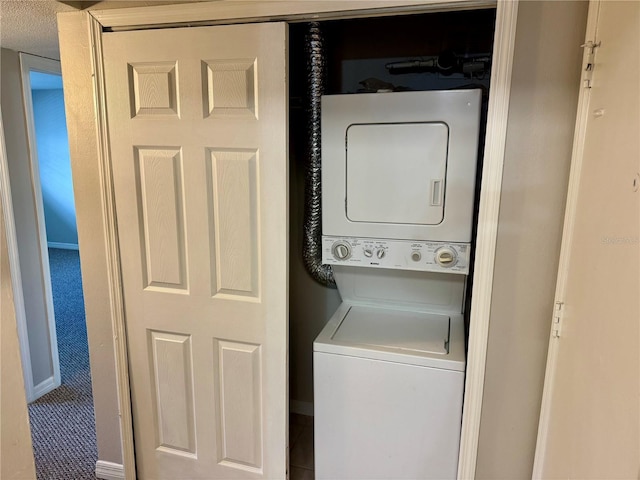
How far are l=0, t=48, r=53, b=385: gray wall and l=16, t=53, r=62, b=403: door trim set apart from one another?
2 centimetres

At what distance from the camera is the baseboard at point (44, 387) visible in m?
2.80

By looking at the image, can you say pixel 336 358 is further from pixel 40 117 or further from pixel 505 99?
pixel 40 117

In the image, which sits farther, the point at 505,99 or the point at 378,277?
the point at 378,277

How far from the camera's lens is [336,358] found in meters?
1.74

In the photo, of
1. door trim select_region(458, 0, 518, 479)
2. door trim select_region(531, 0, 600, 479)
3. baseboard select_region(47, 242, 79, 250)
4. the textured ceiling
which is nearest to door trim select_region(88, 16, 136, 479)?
the textured ceiling

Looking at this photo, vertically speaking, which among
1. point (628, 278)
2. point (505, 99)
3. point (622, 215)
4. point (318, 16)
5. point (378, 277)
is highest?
point (318, 16)

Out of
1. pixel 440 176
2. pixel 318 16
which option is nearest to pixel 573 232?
pixel 440 176

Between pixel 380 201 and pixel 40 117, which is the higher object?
pixel 40 117

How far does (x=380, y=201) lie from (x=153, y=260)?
3.20 feet

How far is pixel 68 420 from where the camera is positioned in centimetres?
262

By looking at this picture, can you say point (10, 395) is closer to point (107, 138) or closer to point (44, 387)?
point (107, 138)

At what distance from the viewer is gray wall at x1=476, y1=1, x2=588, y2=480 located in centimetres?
130

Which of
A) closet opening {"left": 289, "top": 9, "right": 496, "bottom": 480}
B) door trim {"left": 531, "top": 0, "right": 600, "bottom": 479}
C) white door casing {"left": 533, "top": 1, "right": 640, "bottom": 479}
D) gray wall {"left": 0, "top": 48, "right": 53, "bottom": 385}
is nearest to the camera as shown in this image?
white door casing {"left": 533, "top": 1, "right": 640, "bottom": 479}

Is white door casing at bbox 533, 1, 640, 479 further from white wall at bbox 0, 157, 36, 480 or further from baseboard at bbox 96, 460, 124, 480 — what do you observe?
baseboard at bbox 96, 460, 124, 480
